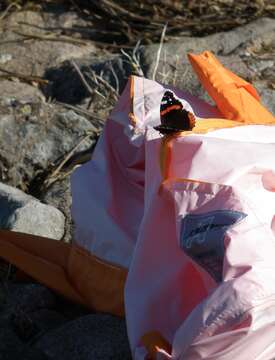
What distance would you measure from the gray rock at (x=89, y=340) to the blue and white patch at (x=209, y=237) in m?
0.35

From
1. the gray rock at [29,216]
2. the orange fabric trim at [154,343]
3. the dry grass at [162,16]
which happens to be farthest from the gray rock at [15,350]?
the dry grass at [162,16]

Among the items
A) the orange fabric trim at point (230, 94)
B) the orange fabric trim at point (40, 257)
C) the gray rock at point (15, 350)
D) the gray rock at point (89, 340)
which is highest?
the orange fabric trim at point (230, 94)

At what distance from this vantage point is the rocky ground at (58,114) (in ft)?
6.53

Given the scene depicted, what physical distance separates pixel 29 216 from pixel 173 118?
73cm

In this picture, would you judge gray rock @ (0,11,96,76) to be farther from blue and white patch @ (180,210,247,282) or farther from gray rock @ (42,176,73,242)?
blue and white patch @ (180,210,247,282)

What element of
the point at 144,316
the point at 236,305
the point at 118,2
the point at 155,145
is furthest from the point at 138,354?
the point at 118,2

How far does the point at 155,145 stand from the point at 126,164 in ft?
0.82

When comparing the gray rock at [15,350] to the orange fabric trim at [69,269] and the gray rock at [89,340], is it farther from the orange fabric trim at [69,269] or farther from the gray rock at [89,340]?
the orange fabric trim at [69,269]

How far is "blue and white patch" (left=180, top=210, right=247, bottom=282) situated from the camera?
162cm

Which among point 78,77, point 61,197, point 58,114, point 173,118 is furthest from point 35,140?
point 173,118

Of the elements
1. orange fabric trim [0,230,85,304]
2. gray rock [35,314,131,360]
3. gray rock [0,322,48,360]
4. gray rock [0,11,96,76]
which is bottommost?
gray rock [0,11,96,76]

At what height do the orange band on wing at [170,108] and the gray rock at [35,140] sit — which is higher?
the orange band on wing at [170,108]

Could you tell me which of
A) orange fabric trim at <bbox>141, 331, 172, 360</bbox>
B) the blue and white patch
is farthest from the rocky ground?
the blue and white patch

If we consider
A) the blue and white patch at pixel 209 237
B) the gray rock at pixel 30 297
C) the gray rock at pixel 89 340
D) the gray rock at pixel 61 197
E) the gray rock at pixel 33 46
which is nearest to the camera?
the blue and white patch at pixel 209 237
